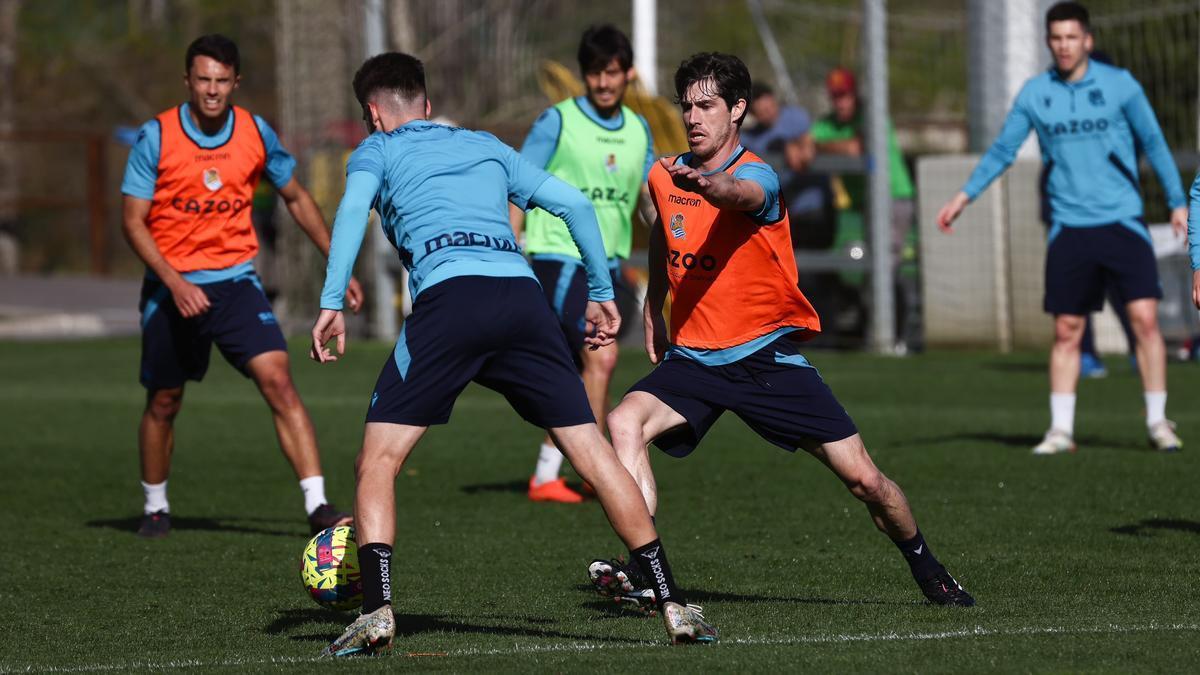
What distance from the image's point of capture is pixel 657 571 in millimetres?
5949

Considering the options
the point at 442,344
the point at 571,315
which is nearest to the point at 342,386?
the point at 571,315

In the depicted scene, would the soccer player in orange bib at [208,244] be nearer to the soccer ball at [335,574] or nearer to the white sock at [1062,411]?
the soccer ball at [335,574]

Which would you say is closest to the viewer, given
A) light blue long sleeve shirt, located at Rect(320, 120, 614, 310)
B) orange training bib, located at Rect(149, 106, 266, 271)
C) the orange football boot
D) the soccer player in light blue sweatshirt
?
light blue long sleeve shirt, located at Rect(320, 120, 614, 310)

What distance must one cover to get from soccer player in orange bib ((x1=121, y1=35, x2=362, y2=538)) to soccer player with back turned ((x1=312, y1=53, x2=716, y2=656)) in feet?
8.84

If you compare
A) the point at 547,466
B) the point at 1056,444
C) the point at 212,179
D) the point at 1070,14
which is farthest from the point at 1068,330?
the point at 212,179

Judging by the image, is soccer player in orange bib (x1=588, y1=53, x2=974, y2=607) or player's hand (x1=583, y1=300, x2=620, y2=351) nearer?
player's hand (x1=583, y1=300, x2=620, y2=351)

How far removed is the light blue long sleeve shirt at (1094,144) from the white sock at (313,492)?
3.95 metres

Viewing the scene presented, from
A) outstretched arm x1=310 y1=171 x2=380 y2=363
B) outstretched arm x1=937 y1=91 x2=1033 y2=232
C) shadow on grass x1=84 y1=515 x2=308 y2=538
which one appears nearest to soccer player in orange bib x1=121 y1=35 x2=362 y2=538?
shadow on grass x1=84 y1=515 x2=308 y2=538

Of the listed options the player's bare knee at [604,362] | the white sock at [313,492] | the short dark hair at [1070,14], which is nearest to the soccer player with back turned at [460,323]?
the white sock at [313,492]

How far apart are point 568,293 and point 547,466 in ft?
3.06

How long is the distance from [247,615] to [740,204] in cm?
236

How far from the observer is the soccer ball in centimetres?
643

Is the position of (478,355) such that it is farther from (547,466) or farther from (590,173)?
(547,466)

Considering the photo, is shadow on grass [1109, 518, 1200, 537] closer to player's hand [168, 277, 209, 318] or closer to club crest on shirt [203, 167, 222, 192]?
player's hand [168, 277, 209, 318]
